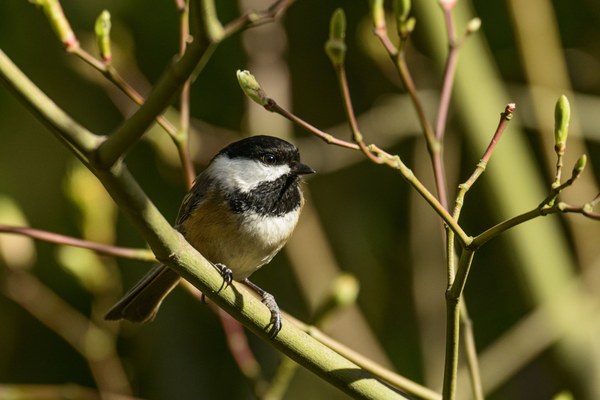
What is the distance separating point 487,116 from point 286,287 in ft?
4.64

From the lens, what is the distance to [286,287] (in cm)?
387

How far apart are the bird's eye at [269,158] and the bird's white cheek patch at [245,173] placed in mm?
16

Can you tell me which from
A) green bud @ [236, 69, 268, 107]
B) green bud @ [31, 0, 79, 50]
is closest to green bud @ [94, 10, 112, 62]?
green bud @ [31, 0, 79, 50]

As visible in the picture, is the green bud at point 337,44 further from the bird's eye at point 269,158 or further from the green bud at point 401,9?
the bird's eye at point 269,158

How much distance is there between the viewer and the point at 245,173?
9.53 ft

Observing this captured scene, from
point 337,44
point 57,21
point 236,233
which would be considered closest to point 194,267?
point 337,44

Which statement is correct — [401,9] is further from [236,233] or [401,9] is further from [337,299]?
[236,233]

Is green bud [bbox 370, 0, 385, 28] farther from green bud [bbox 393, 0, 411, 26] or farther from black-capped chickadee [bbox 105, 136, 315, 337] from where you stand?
black-capped chickadee [bbox 105, 136, 315, 337]

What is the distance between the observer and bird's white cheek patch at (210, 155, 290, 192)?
2.85 meters

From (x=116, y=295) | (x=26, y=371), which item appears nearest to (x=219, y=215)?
(x=116, y=295)

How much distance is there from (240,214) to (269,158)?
0.77ft

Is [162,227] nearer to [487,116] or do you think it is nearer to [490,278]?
[487,116]

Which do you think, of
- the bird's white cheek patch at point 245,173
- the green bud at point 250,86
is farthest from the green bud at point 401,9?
the bird's white cheek patch at point 245,173

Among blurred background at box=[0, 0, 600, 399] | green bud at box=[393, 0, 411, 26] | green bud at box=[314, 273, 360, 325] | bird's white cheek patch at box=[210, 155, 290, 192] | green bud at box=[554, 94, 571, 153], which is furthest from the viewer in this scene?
bird's white cheek patch at box=[210, 155, 290, 192]
